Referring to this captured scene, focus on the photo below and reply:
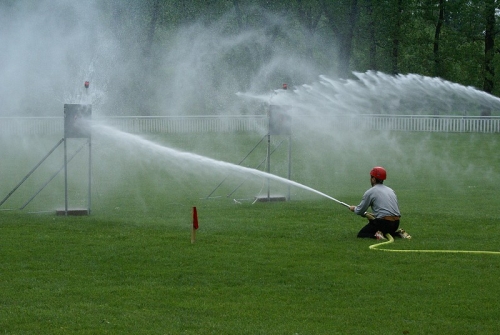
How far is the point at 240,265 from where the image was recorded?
1169cm

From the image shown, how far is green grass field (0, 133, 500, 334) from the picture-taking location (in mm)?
8844

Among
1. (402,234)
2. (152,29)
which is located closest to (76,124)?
(402,234)

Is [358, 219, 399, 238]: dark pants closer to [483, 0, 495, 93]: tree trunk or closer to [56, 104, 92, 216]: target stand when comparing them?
[56, 104, 92, 216]: target stand

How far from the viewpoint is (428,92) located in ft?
150

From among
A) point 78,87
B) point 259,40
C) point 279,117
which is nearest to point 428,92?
point 259,40

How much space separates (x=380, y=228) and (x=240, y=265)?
338 centimetres

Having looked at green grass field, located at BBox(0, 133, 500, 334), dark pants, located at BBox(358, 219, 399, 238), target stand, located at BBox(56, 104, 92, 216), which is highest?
target stand, located at BBox(56, 104, 92, 216)

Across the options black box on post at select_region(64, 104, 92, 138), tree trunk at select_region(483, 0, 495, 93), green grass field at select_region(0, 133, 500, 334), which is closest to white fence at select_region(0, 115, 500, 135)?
tree trunk at select_region(483, 0, 495, 93)

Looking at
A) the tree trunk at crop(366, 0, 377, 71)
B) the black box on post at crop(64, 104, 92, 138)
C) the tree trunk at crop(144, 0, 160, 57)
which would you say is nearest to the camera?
the black box on post at crop(64, 104, 92, 138)

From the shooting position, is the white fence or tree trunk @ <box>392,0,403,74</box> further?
tree trunk @ <box>392,0,403,74</box>

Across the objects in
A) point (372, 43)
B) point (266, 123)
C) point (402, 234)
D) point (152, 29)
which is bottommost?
point (402, 234)

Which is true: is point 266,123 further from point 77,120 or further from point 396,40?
point 77,120

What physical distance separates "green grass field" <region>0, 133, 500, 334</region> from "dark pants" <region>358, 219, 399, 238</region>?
30 centimetres

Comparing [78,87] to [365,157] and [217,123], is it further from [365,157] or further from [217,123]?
[365,157]
